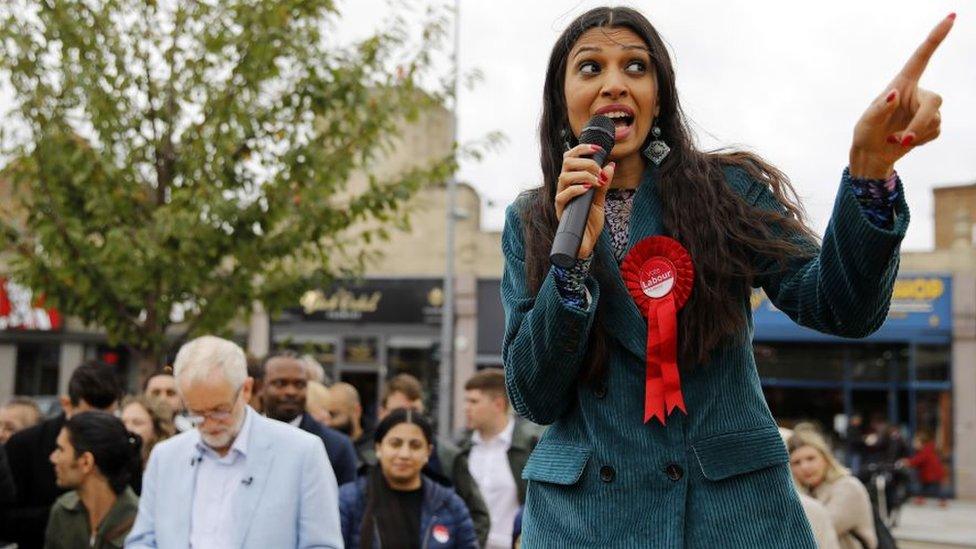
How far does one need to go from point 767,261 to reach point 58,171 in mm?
7328

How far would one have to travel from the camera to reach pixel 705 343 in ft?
6.07

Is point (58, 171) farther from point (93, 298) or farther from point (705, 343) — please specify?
point (705, 343)

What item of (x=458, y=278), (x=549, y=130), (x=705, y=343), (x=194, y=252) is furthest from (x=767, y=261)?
(x=458, y=278)

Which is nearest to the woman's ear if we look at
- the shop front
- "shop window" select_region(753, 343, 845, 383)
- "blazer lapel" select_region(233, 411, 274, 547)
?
"blazer lapel" select_region(233, 411, 274, 547)

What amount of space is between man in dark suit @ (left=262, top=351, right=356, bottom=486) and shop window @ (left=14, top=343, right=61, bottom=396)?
22999mm

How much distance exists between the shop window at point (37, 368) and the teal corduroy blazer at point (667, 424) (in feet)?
91.0

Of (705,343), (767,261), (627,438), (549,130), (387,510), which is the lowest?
(387,510)

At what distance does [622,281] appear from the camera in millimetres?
1949

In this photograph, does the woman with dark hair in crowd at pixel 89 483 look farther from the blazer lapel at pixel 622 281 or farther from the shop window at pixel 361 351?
the shop window at pixel 361 351

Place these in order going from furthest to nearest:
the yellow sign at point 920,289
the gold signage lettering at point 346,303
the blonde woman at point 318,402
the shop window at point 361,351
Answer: the gold signage lettering at point 346,303 < the shop window at point 361,351 < the yellow sign at point 920,289 < the blonde woman at point 318,402

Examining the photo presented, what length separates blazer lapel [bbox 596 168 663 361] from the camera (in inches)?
74.9

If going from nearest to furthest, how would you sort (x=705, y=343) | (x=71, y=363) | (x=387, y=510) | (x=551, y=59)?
(x=705, y=343)
(x=551, y=59)
(x=387, y=510)
(x=71, y=363)

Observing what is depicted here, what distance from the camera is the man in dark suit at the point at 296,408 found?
6.29 meters

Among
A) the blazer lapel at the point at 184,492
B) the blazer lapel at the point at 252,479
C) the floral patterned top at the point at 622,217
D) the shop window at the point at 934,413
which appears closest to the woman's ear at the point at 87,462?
the blazer lapel at the point at 184,492
